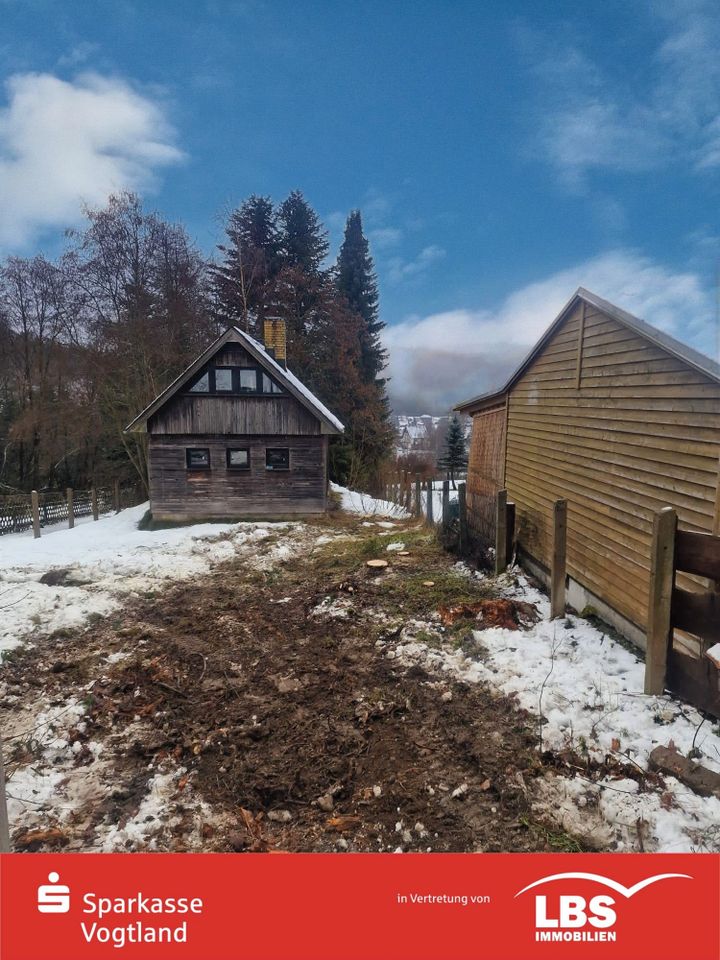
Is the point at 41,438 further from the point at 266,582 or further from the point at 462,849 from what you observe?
the point at 462,849

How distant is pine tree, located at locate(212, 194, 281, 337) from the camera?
26.3 metres

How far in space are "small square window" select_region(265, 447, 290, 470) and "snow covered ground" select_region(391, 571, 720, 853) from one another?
38.0 ft

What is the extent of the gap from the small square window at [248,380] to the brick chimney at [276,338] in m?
4.30

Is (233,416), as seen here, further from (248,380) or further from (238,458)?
(238,458)

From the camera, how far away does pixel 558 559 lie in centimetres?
627

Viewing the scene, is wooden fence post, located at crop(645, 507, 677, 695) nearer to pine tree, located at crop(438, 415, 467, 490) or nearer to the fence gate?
the fence gate

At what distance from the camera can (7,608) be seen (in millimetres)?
7102

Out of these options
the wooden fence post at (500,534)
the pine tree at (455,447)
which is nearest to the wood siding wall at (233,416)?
the wooden fence post at (500,534)

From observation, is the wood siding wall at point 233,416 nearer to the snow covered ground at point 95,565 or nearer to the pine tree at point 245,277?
the snow covered ground at point 95,565

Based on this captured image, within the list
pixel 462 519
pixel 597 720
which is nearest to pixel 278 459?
pixel 462 519

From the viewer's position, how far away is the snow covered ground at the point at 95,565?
23.4 feet

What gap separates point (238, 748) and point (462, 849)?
2.10 metres

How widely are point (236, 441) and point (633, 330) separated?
1351 centimetres

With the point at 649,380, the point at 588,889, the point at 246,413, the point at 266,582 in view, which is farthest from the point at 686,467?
the point at 246,413
